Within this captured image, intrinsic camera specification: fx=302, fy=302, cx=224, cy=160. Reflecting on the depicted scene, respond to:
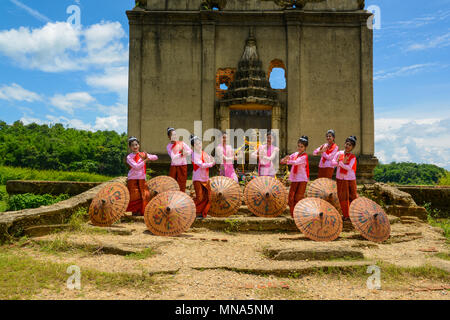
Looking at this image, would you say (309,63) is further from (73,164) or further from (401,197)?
(73,164)

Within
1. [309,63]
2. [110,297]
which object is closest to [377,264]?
[110,297]

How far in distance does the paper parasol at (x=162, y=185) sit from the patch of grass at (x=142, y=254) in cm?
209

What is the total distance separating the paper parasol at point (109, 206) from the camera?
5656 mm

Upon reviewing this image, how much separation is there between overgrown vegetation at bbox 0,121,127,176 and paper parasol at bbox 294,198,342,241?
23.5 metres

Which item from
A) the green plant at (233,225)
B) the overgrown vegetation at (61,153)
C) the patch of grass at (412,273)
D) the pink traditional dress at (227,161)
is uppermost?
the overgrown vegetation at (61,153)

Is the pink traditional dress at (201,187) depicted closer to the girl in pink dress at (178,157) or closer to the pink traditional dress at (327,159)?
the girl in pink dress at (178,157)

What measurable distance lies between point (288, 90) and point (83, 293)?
10.8 meters

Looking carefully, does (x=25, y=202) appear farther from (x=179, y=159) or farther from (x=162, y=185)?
(x=179, y=159)

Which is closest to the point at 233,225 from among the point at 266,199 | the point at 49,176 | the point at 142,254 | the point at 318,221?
the point at 266,199

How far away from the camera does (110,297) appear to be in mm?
3129

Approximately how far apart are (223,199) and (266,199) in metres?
0.89

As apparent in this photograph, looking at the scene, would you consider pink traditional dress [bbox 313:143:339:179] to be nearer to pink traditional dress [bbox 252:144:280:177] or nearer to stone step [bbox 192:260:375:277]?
pink traditional dress [bbox 252:144:280:177]

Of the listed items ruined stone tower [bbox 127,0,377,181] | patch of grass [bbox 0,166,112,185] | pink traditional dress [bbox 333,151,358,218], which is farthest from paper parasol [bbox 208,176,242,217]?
patch of grass [bbox 0,166,112,185]

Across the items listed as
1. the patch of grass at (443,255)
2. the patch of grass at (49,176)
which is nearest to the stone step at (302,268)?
the patch of grass at (443,255)
